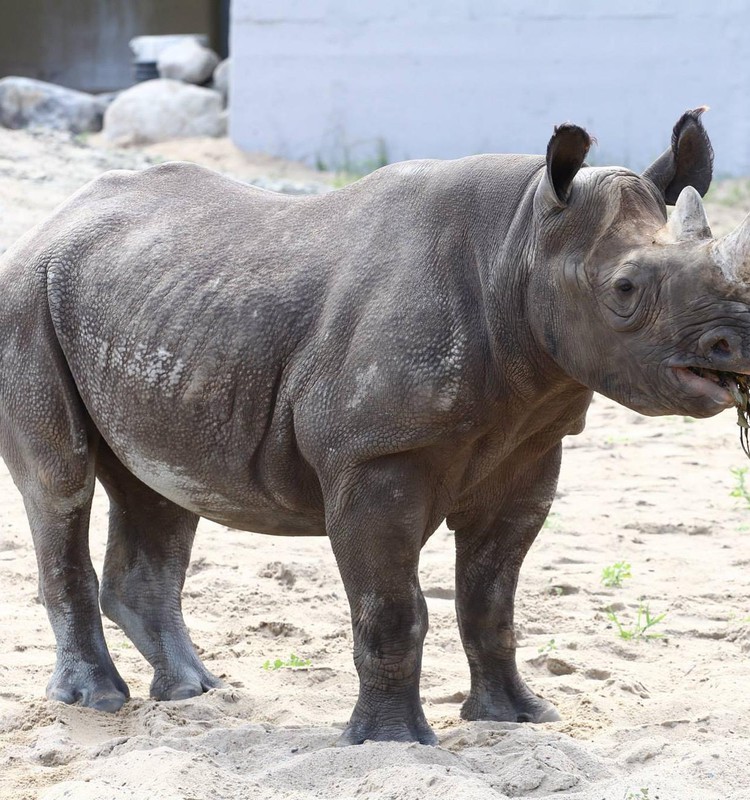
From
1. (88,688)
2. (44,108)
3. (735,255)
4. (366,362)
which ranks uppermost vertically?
(735,255)

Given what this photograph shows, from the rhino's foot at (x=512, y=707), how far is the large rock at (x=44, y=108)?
1465cm

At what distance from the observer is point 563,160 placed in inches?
153

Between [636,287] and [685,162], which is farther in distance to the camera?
[685,162]

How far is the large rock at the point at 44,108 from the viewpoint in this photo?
18.1 metres

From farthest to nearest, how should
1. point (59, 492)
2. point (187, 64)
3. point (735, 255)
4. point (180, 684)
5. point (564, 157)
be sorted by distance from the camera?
1. point (187, 64)
2. point (180, 684)
3. point (59, 492)
4. point (564, 157)
5. point (735, 255)

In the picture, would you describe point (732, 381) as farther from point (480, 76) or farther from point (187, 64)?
point (187, 64)

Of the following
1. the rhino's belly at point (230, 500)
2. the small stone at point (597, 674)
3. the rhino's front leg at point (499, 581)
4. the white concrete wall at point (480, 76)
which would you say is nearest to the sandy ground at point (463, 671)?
the small stone at point (597, 674)

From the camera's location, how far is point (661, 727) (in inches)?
179

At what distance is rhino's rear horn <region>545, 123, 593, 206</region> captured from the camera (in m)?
3.80

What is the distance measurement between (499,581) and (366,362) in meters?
1.04

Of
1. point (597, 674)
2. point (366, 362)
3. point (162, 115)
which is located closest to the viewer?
point (366, 362)

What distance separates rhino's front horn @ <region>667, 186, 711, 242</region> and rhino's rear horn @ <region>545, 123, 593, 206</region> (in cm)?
31

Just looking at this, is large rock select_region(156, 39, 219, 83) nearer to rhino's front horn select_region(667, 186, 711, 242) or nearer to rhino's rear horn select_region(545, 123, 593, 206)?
rhino's rear horn select_region(545, 123, 593, 206)

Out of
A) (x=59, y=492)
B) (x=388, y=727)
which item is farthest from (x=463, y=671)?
(x=59, y=492)
